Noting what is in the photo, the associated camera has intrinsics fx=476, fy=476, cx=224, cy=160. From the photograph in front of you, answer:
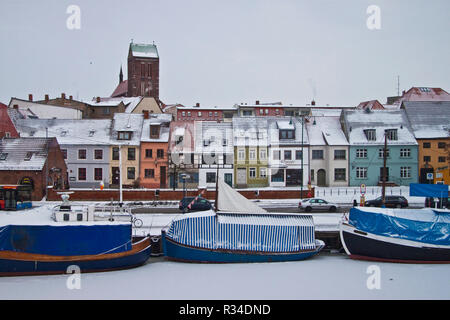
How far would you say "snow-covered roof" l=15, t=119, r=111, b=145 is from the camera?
56000 mm

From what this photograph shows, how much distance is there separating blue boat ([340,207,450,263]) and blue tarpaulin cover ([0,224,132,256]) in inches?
517

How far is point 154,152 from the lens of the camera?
55.6m

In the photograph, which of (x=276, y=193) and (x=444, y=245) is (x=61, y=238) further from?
(x=276, y=193)

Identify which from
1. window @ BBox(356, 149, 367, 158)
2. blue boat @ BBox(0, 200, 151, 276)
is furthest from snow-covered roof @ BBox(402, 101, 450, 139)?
blue boat @ BBox(0, 200, 151, 276)

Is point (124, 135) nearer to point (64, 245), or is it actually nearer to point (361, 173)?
point (361, 173)

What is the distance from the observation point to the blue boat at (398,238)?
88.4ft

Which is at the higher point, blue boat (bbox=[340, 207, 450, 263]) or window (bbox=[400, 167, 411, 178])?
window (bbox=[400, 167, 411, 178])

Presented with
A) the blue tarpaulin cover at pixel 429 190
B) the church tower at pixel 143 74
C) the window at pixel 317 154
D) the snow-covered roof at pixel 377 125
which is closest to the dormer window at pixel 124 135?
the window at pixel 317 154

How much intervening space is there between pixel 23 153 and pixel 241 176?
23715 millimetres

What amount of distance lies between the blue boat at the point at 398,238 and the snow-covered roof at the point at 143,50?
9820cm

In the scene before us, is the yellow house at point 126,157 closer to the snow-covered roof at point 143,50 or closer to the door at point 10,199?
the door at point 10,199

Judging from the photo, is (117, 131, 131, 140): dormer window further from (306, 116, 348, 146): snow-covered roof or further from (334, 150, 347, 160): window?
(334, 150, 347, 160): window

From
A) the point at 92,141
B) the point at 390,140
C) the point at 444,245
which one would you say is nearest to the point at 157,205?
the point at 92,141
